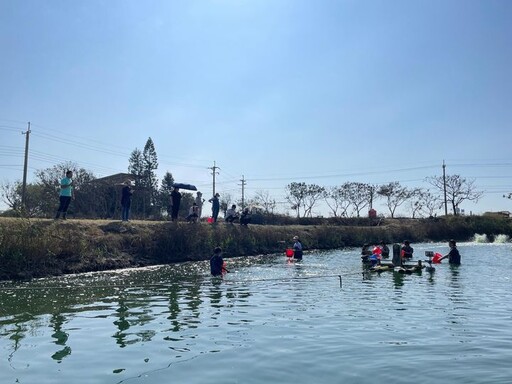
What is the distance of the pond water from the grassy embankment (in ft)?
8.46

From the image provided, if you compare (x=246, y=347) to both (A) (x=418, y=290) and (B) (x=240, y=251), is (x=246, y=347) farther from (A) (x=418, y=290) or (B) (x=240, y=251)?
(B) (x=240, y=251)

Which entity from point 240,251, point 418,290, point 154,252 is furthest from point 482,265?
point 154,252

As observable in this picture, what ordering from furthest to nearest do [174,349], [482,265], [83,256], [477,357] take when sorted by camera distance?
[482,265]
[83,256]
[174,349]
[477,357]

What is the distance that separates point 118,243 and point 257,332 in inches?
691

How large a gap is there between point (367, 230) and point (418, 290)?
38.2 meters

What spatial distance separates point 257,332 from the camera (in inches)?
420

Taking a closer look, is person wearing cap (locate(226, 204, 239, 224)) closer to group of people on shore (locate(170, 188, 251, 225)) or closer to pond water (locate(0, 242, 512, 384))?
group of people on shore (locate(170, 188, 251, 225))

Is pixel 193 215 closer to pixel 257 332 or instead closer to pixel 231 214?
pixel 231 214

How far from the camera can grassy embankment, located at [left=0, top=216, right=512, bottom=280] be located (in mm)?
20953

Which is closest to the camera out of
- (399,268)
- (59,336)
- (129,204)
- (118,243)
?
(59,336)

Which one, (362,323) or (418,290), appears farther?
(418,290)

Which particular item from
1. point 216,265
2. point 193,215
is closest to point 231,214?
point 193,215

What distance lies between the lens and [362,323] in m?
11.5

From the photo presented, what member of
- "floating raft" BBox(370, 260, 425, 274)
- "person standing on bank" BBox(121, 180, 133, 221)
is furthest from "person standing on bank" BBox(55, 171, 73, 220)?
"floating raft" BBox(370, 260, 425, 274)
